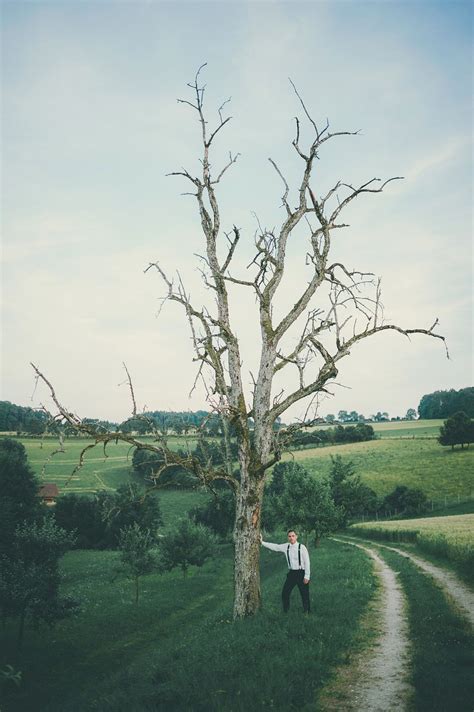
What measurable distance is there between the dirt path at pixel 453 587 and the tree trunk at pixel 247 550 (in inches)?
205

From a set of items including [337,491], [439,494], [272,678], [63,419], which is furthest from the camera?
[439,494]

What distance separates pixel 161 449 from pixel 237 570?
3219mm

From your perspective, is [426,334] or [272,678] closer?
[272,678]

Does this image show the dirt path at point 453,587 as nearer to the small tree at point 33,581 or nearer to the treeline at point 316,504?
the treeline at point 316,504

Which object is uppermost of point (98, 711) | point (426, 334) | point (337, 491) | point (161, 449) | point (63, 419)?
point (426, 334)

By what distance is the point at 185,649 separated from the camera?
10.1 m

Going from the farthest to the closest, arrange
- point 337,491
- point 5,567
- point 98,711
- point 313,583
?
point 337,491
point 5,567
point 313,583
point 98,711

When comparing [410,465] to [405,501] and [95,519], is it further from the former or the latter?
[95,519]

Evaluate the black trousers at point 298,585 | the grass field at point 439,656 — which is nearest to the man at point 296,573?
the black trousers at point 298,585

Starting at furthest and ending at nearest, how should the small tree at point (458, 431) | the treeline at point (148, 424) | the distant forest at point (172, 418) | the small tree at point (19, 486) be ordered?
the small tree at point (458, 431) → the small tree at point (19, 486) → the distant forest at point (172, 418) → the treeline at point (148, 424)

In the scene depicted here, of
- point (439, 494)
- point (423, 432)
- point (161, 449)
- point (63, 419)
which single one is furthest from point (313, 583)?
point (423, 432)

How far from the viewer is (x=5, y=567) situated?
22766 mm

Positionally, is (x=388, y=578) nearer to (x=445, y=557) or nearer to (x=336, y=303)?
(x=445, y=557)

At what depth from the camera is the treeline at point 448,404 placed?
134875 mm
